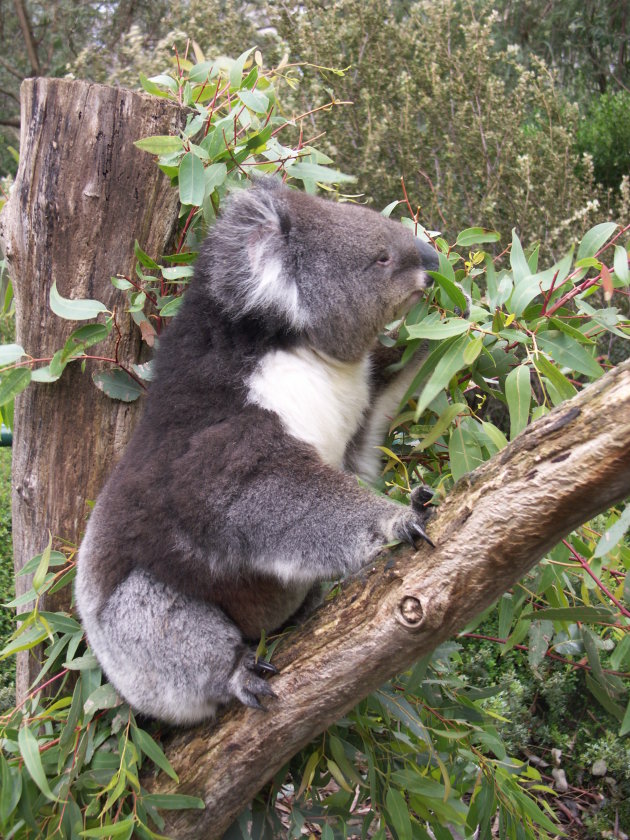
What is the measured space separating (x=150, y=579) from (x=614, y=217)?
492 cm

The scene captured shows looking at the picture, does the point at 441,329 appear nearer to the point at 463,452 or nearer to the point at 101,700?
the point at 463,452

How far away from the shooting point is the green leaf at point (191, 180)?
2080 mm

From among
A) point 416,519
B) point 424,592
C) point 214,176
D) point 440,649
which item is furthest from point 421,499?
point 214,176

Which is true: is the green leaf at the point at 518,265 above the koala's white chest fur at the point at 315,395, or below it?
above

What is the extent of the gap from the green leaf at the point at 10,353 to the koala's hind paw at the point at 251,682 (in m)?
0.98

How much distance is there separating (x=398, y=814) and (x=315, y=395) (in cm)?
109

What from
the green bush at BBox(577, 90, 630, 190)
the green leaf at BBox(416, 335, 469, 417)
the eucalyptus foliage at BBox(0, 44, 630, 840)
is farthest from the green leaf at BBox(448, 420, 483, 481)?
the green bush at BBox(577, 90, 630, 190)

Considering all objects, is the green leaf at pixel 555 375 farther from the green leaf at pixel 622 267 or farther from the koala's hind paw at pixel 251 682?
the koala's hind paw at pixel 251 682

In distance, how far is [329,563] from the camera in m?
1.83

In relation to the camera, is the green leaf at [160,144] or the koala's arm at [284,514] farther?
the green leaf at [160,144]

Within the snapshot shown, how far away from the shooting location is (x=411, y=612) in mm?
1564

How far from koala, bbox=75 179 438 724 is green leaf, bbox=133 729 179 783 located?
0.08 m

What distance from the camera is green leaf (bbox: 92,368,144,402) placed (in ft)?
7.42

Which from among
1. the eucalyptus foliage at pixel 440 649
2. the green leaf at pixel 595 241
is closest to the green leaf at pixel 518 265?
the eucalyptus foliage at pixel 440 649
